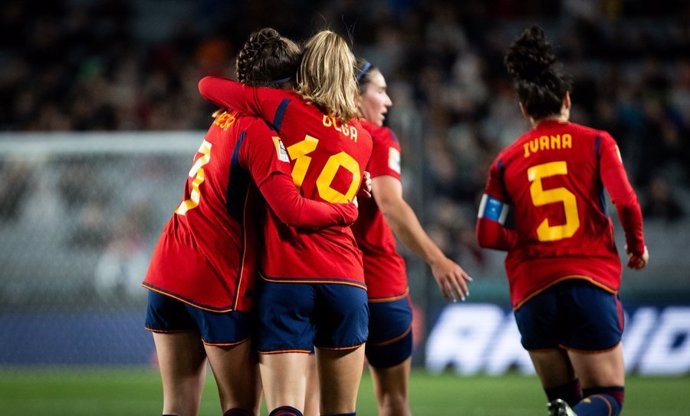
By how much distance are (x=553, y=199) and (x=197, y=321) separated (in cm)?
188

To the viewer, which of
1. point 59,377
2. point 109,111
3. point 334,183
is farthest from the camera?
point 109,111

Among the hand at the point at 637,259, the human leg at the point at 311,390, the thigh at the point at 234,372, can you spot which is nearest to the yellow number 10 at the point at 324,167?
the thigh at the point at 234,372

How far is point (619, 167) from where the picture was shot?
5.29 meters

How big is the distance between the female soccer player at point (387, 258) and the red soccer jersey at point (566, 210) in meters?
0.39

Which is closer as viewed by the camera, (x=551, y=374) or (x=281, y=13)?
(x=551, y=374)

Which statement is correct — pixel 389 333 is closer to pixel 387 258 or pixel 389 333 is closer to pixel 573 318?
pixel 387 258

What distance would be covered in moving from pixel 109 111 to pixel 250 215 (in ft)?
35.8

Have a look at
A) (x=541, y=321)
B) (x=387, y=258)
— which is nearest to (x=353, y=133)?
(x=387, y=258)

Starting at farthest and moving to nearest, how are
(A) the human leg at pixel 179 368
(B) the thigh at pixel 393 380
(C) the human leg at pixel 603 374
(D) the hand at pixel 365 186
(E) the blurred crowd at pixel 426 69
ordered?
(E) the blurred crowd at pixel 426 69 < (B) the thigh at pixel 393 380 < (C) the human leg at pixel 603 374 < (D) the hand at pixel 365 186 < (A) the human leg at pixel 179 368

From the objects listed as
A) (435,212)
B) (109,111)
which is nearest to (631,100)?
(435,212)

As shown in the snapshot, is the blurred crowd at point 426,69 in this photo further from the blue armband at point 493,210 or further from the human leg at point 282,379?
the human leg at point 282,379

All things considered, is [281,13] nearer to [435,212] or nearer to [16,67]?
[16,67]

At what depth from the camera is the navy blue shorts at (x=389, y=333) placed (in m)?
5.68

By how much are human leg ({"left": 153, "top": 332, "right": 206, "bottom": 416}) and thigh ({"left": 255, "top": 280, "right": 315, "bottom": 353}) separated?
1.10 feet
